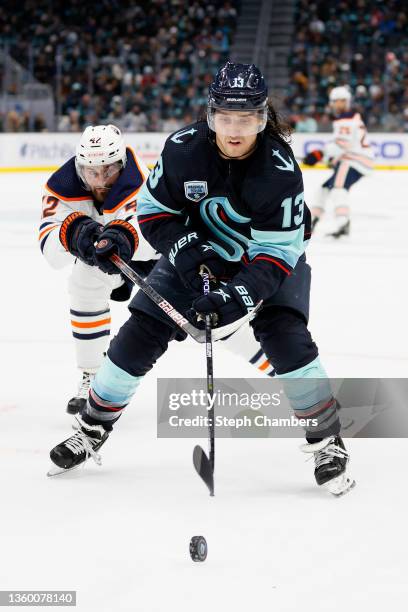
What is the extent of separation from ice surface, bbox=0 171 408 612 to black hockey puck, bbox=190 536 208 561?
0.08 ft

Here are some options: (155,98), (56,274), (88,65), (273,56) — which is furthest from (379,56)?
(56,274)

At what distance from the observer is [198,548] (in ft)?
6.48

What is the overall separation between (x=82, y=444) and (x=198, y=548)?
72cm

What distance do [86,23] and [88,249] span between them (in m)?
15.2

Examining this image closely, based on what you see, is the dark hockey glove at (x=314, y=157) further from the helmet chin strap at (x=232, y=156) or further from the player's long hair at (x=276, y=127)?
the helmet chin strap at (x=232, y=156)

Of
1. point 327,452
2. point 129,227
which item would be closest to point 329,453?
point 327,452

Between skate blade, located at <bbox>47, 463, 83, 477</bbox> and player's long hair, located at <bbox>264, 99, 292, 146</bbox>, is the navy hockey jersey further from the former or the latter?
skate blade, located at <bbox>47, 463, 83, 477</bbox>

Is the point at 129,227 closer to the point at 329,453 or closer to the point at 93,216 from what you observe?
the point at 93,216

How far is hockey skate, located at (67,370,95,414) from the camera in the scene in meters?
3.17

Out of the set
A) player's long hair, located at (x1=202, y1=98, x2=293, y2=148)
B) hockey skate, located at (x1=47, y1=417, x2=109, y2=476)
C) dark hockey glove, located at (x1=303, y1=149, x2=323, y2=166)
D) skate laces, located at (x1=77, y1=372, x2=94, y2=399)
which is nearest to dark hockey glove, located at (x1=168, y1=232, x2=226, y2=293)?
player's long hair, located at (x1=202, y1=98, x2=293, y2=148)

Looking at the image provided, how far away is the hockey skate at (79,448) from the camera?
2.58 m

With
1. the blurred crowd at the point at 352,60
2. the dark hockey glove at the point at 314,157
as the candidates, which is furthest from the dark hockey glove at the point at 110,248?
the blurred crowd at the point at 352,60

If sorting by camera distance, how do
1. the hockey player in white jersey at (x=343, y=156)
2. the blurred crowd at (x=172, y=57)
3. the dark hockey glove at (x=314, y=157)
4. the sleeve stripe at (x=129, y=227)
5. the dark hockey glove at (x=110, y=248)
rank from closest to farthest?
the dark hockey glove at (x=110, y=248) → the sleeve stripe at (x=129, y=227) → the hockey player in white jersey at (x=343, y=156) → the dark hockey glove at (x=314, y=157) → the blurred crowd at (x=172, y=57)

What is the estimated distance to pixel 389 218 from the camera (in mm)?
8742
